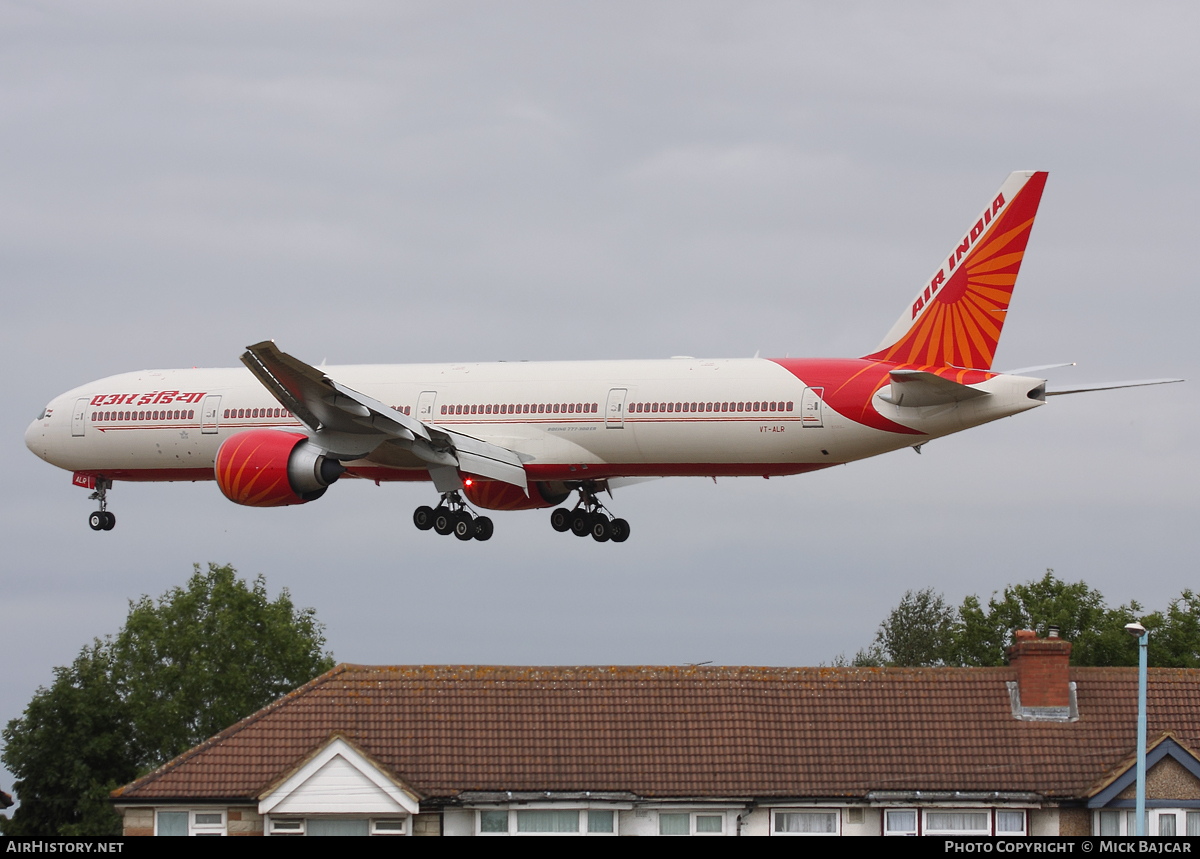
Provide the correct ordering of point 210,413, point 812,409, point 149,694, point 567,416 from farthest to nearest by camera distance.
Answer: point 149,694, point 210,413, point 567,416, point 812,409

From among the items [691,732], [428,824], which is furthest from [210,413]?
[691,732]

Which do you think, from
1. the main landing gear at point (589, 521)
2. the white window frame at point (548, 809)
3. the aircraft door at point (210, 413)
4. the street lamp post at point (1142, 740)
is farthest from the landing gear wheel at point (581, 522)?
the street lamp post at point (1142, 740)

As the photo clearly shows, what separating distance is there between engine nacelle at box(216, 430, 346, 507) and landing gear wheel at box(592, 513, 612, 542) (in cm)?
860

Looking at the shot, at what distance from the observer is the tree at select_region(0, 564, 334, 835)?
242 feet

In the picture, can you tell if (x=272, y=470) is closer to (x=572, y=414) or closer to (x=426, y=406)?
(x=426, y=406)

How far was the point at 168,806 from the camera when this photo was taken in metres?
44.2

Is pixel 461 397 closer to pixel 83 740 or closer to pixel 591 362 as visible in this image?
pixel 591 362

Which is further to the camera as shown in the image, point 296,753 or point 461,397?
point 461,397

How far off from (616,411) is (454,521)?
6.90m

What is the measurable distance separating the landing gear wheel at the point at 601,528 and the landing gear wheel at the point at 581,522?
0.59 ft

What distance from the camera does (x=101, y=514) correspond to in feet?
198

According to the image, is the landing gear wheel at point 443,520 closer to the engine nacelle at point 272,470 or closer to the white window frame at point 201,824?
the engine nacelle at point 272,470
